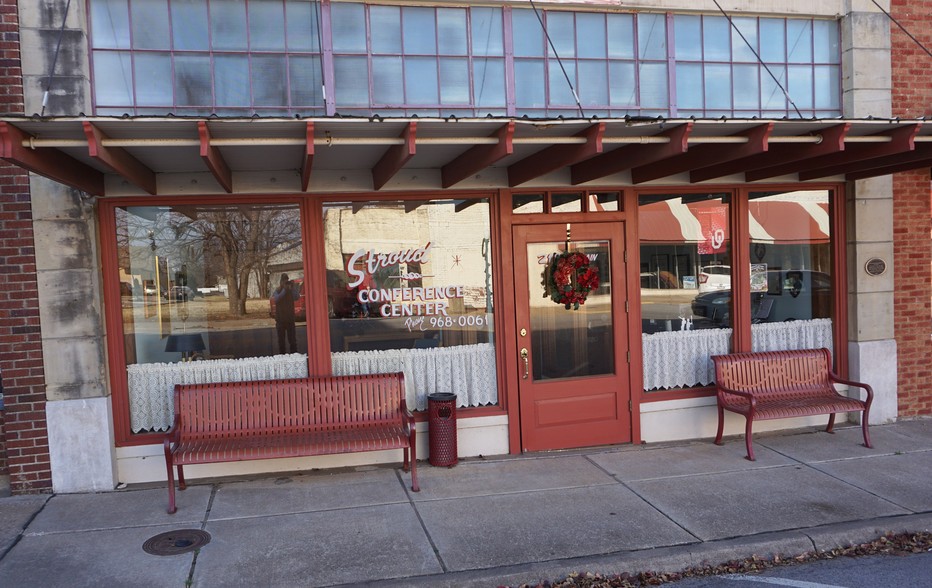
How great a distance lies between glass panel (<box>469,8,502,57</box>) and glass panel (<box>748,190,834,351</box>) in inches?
127

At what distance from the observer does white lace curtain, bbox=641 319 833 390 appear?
7.23 metres

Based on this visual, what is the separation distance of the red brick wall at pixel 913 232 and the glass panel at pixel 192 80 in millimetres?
7210

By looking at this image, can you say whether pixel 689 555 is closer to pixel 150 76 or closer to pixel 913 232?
pixel 913 232

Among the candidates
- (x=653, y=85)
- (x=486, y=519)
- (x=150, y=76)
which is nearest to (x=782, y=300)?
(x=653, y=85)

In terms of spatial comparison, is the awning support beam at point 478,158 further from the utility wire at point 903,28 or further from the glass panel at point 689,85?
the utility wire at point 903,28

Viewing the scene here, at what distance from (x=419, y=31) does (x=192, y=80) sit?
6.96ft

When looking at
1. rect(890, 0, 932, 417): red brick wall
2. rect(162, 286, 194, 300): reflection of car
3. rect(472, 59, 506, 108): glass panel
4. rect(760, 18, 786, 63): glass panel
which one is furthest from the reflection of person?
rect(890, 0, 932, 417): red brick wall

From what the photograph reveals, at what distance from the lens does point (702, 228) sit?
7.31m

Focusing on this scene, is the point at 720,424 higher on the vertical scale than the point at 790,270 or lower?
lower

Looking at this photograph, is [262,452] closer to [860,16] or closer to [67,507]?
[67,507]

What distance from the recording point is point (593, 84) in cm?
684

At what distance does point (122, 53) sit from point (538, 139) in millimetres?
3767

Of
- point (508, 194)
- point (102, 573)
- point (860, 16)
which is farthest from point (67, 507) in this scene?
point (860, 16)

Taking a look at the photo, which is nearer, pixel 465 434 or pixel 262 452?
pixel 262 452
